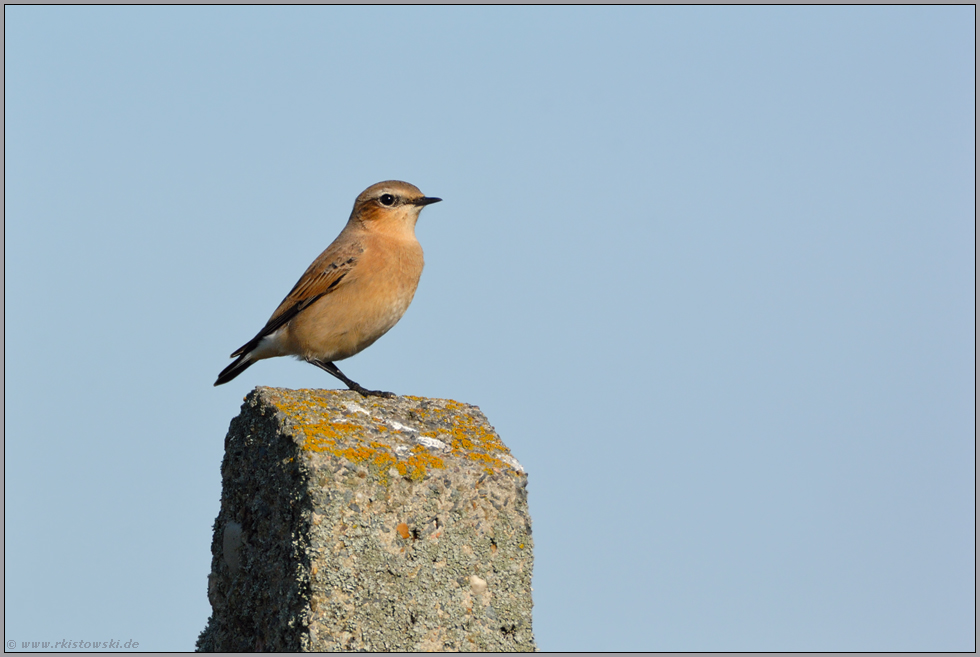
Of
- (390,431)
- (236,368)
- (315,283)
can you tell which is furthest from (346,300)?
(390,431)

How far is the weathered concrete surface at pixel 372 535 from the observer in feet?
15.9

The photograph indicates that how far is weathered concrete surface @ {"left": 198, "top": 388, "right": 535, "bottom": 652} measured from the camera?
4.84 meters

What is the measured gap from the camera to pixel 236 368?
10.1m

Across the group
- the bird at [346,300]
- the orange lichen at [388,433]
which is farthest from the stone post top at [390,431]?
the bird at [346,300]

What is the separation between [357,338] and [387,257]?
0.88 metres

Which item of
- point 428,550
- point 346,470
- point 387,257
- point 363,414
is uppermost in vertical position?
point 387,257

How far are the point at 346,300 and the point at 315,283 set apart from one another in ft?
1.79

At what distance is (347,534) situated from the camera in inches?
192

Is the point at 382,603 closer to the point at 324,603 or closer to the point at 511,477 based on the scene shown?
the point at 324,603

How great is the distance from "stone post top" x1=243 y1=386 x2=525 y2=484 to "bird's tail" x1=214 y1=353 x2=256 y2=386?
166 inches

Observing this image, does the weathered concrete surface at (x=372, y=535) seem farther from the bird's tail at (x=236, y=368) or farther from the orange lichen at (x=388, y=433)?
the bird's tail at (x=236, y=368)

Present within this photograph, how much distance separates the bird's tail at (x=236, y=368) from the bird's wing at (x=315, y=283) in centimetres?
8

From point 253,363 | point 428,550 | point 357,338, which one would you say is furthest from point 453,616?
point 253,363

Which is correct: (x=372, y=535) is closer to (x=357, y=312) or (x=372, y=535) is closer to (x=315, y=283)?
(x=357, y=312)
